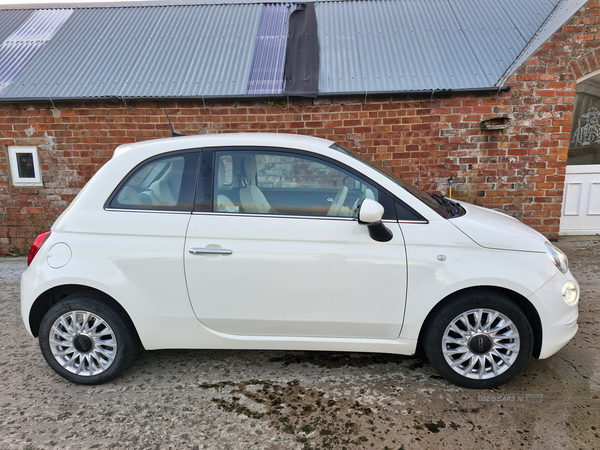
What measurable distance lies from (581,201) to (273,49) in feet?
17.6

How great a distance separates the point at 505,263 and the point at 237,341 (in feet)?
6.13

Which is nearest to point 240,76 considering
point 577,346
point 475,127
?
point 475,127

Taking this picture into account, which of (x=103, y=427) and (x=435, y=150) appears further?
(x=435, y=150)

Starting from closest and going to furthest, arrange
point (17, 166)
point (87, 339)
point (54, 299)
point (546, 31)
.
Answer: point (87, 339) → point (54, 299) → point (546, 31) → point (17, 166)

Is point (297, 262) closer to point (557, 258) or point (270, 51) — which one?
point (557, 258)

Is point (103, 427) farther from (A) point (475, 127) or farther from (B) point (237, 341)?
(A) point (475, 127)

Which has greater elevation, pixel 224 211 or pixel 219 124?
pixel 219 124

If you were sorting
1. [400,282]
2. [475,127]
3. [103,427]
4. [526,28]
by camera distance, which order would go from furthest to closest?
1. [526,28]
2. [475,127]
3. [400,282]
4. [103,427]

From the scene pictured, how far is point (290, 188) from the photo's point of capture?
9.55 ft

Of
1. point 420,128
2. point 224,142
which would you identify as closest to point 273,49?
point 420,128

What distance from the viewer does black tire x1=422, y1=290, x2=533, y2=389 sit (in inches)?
106

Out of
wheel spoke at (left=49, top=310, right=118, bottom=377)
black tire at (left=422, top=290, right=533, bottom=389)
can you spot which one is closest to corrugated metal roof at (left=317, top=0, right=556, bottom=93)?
black tire at (left=422, top=290, right=533, bottom=389)

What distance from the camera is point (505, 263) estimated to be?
105 inches

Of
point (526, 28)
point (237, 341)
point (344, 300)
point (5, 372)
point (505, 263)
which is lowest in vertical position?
point (5, 372)
